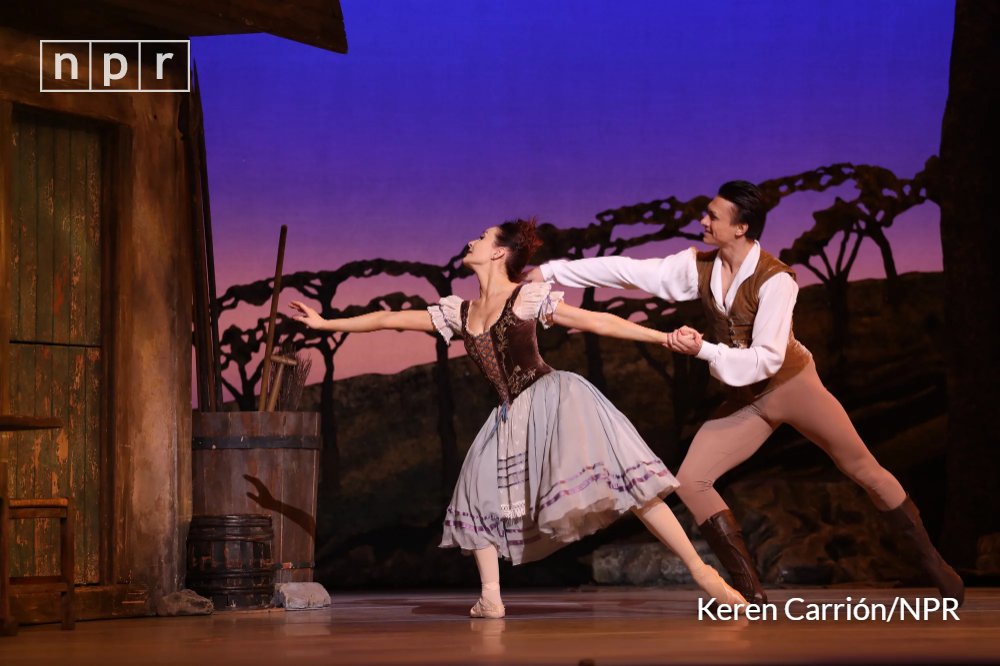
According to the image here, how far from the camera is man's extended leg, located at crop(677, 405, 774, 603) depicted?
17.2ft

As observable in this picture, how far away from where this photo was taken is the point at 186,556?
6230 millimetres

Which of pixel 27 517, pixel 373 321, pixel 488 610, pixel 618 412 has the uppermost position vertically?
pixel 373 321

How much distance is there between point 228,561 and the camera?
20.0ft

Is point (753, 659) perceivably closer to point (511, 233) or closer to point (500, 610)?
point (500, 610)

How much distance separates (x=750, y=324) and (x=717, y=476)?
590mm

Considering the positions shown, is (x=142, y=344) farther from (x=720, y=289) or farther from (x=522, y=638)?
(x=522, y=638)

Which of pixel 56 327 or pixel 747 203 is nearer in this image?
pixel 747 203

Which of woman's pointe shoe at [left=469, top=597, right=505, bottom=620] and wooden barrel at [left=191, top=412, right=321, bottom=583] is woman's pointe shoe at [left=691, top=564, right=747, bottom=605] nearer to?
woman's pointe shoe at [left=469, top=597, right=505, bottom=620]

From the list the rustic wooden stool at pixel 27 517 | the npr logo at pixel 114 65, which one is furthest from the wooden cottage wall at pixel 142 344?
the rustic wooden stool at pixel 27 517

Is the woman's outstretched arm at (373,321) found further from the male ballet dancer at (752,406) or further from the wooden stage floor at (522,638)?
the wooden stage floor at (522,638)

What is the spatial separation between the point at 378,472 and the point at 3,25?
19.2 feet

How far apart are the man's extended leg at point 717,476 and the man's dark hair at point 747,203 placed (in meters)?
0.70

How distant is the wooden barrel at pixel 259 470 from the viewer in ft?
20.9

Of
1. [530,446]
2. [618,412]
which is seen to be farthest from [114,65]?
[618,412]
